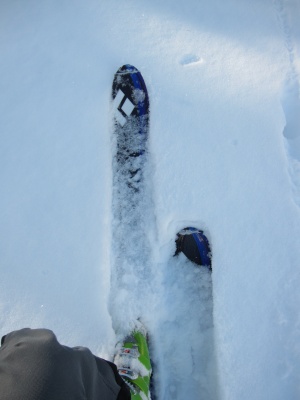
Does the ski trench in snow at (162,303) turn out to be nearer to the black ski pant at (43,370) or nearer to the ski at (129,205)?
the ski at (129,205)

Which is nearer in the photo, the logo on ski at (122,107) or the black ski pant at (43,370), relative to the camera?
the black ski pant at (43,370)

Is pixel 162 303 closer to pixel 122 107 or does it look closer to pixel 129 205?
pixel 129 205

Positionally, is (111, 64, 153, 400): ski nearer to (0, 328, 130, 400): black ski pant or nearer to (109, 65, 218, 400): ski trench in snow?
(109, 65, 218, 400): ski trench in snow

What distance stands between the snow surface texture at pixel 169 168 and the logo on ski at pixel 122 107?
2.3 inches

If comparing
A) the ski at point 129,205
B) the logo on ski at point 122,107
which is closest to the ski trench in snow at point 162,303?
the ski at point 129,205

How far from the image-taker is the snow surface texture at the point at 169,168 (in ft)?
3.81

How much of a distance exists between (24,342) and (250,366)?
820 millimetres

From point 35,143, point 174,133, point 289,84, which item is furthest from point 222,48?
point 35,143

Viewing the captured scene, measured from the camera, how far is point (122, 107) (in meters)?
1.43

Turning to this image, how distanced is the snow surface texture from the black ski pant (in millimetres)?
453

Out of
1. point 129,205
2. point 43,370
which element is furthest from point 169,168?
point 43,370

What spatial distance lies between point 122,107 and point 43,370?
3.75ft

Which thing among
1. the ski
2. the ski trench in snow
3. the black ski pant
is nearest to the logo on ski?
the ski

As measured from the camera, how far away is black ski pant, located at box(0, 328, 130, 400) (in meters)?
0.56
